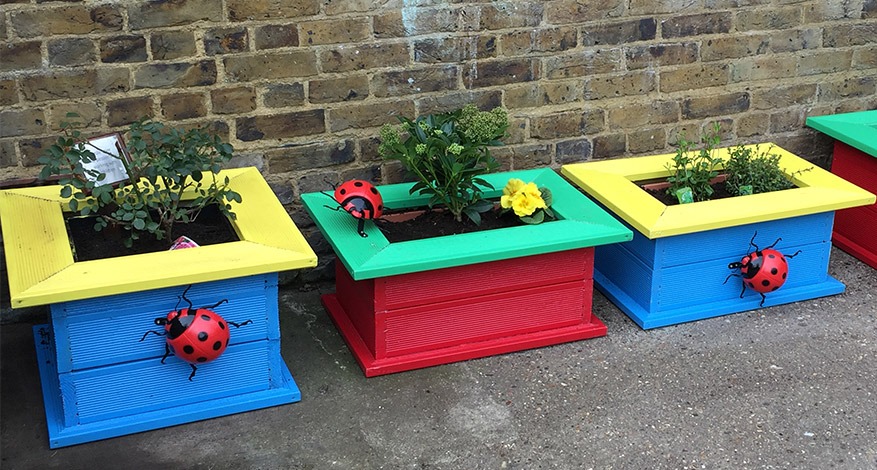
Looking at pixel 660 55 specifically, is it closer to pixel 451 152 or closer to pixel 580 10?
pixel 580 10

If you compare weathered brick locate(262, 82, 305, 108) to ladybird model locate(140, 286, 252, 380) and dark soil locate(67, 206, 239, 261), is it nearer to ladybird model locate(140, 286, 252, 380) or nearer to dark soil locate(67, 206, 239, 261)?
dark soil locate(67, 206, 239, 261)

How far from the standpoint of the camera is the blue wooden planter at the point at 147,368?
3.48 meters

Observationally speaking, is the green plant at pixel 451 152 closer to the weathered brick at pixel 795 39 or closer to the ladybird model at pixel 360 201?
the ladybird model at pixel 360 201

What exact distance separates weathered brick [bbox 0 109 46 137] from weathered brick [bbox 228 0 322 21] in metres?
0.88

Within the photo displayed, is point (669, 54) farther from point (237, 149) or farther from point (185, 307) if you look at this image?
point (185, 307)

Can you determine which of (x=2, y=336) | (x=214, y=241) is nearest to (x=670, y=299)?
(x=214, y=241)

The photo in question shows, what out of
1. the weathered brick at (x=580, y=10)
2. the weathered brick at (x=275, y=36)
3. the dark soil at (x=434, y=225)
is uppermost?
the weathered brick at (x=580, y=10)

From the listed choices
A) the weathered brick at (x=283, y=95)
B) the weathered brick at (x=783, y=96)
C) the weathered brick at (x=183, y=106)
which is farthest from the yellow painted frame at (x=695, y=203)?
the weathered brick at (x=183, y=106)

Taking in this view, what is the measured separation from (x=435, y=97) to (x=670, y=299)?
1401mm

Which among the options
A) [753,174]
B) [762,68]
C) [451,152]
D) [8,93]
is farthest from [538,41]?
[8,93]

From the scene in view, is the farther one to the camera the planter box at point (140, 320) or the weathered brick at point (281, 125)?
the weathered brick at point (281, 125)

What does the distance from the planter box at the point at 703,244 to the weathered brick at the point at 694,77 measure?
0.57m

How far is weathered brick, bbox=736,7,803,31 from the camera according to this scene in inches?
200

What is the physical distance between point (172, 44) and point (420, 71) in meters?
1.10
